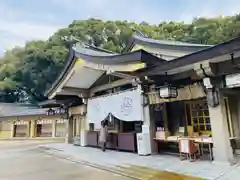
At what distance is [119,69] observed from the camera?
7.42 meters

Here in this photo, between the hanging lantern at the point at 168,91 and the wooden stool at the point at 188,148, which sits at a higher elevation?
the hanging lantern at the point at 168,91

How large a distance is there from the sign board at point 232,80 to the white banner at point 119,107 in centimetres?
307

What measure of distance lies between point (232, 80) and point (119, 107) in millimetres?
4358

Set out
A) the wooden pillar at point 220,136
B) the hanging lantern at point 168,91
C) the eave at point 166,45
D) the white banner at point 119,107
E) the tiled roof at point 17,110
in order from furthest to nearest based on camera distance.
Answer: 1. the tiled roof at point 17,110
2. the eave at point 166,45
3. the white banner at point 119,107
4. the hanging lantern at point 168,91
5. the wooden pillar at point 220,136

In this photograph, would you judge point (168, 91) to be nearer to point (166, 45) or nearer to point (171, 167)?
point (171, 167)

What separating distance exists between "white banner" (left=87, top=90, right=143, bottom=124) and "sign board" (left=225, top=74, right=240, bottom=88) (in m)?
3.07

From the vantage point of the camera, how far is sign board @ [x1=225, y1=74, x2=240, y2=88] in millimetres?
5430

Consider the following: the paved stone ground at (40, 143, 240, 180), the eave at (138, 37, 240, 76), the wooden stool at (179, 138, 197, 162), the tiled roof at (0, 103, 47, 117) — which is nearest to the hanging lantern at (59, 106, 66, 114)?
the tiled roof at (0, 103, 47, 117)

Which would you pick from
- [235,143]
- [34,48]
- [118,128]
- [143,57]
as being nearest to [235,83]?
[143,57]

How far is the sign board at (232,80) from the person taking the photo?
5.43 meters

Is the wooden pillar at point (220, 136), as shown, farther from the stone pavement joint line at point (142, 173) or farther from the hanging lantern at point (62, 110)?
the hanging lantern at point (62, 110)

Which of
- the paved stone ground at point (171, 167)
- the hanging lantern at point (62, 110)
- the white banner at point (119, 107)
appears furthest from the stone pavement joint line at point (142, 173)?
the hanging lantern at point (62, 110)

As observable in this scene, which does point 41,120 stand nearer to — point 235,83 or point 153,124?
point 153,124

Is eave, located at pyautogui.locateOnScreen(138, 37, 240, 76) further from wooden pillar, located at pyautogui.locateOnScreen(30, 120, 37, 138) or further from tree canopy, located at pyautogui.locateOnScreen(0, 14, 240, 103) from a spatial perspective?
wooden pillar, located at pyautogui.locateOnScreen(30, 120, 37, 138)
